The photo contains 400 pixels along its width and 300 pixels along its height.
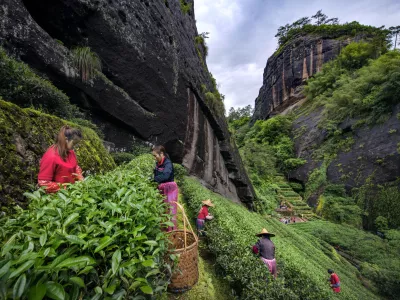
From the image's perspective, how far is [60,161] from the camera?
2.50 meters

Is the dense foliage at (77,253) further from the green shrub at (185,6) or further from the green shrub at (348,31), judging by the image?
the green shrub at (348,31)

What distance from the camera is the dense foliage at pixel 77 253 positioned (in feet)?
2.60

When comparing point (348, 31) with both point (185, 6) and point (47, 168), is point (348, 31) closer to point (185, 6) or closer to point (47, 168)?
point (185, 6)

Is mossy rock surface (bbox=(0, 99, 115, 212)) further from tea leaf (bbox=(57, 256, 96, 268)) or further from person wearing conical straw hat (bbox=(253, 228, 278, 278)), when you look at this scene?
person wearing conical straw hat (bbox=(253, 228, 278, 278))

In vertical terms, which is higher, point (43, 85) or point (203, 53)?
point (203, 53)

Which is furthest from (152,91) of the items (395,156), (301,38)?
(301,38)

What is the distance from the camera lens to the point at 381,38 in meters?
35.4

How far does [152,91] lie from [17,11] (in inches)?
194

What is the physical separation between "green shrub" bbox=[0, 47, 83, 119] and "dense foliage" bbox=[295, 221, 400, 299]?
16464 mm

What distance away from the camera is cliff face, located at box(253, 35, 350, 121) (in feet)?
129

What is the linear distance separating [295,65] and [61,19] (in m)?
42.0

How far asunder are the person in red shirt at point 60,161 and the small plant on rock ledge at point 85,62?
572cm

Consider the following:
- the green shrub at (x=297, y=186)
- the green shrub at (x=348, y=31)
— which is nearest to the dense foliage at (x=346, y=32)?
the green shrub at (x=348, y=31)

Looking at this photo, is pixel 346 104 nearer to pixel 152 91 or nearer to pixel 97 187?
pixel 152 91
